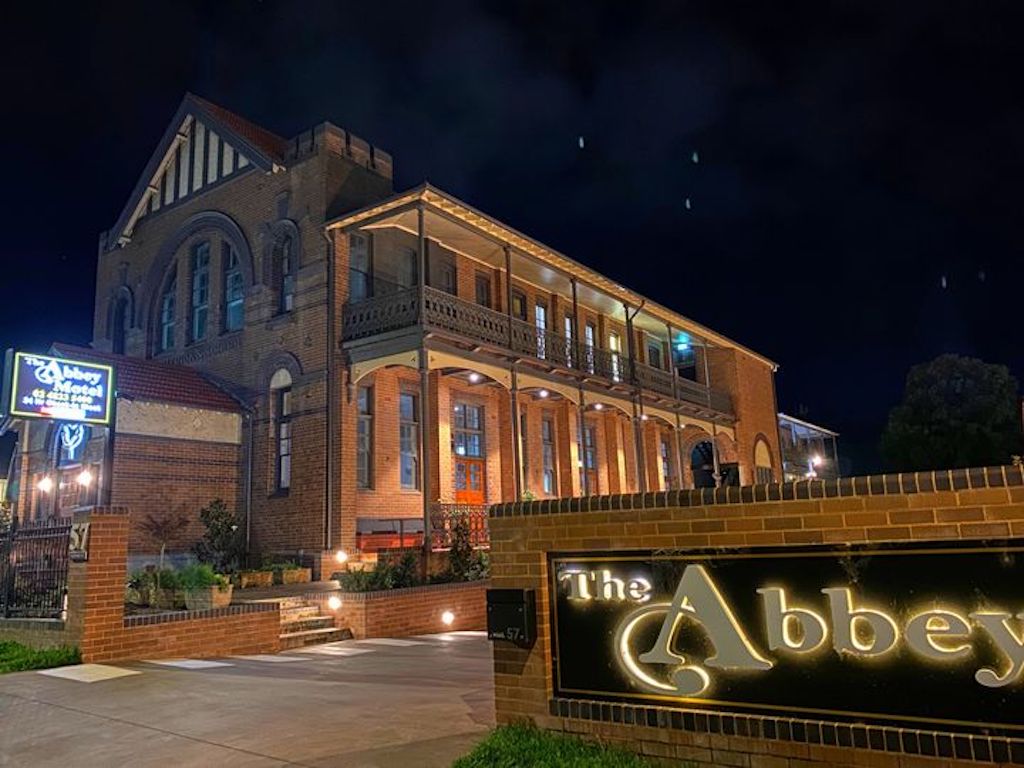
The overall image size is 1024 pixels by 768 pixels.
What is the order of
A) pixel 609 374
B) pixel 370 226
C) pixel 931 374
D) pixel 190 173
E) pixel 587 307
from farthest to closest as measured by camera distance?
1. pixel 931 374
2. pixel 587 307
3. pixel 609 374
4. pixel 190 173
5. pixel 370 226

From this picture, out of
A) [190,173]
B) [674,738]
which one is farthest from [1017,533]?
[190,173]

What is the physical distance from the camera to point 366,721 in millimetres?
6043

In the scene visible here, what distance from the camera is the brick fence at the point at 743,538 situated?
3766 millimetres

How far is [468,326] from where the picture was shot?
17.5 m

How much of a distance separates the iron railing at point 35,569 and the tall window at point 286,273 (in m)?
8.61

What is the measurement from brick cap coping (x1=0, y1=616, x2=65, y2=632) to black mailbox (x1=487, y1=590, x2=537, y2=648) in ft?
23.6

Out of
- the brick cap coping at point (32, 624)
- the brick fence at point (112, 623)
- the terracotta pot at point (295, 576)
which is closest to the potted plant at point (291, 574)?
the terracotta pot at point (295, 576)

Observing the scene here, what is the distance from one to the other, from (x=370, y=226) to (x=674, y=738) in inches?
592

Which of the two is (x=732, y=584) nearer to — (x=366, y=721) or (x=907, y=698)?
(x=907, y=698)

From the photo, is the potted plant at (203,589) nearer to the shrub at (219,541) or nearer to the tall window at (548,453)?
the shrub at (219,541)

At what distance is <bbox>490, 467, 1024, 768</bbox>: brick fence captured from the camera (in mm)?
3766

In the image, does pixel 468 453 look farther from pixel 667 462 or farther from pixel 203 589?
pixel 667 462

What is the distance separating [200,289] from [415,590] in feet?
40.8

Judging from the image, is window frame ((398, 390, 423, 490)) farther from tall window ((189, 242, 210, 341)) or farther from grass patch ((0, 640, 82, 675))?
grass patch ((0, 640, 82, 675))
